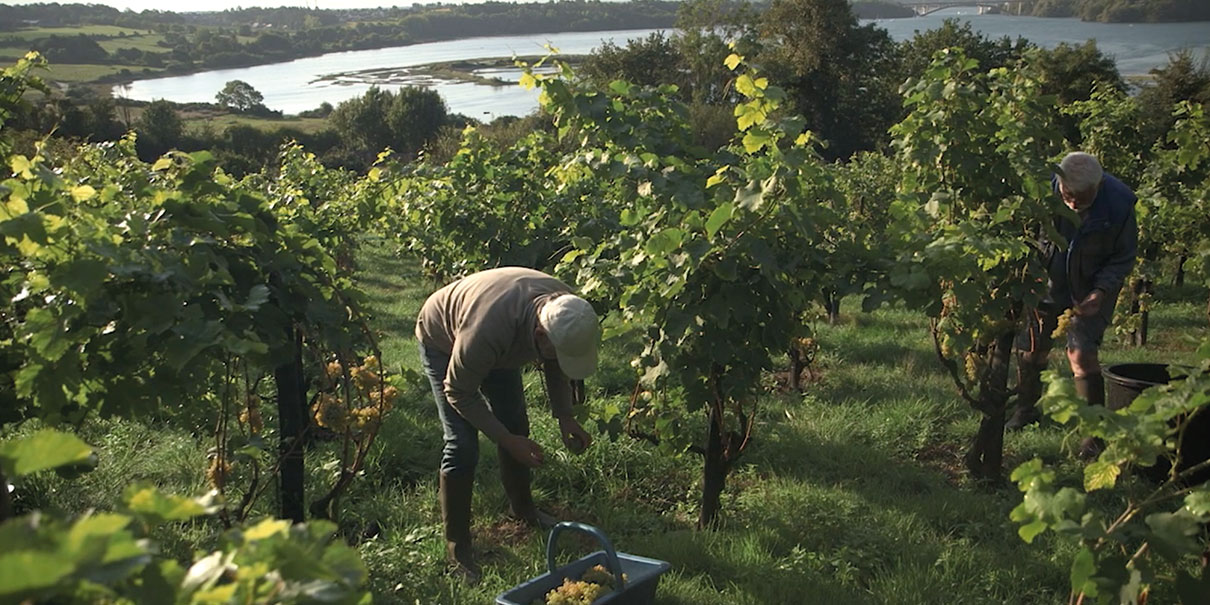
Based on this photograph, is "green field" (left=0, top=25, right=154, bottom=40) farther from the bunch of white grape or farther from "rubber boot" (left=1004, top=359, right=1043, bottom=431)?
the bunch of white grape

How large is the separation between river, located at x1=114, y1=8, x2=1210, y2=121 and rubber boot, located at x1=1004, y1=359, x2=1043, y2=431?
1113cm

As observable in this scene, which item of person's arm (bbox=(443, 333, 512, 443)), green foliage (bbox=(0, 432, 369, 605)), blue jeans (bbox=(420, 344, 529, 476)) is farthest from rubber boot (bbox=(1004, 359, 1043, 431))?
green foliage (bbox=(0, 432, 369, 605))

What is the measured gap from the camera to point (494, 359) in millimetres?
3795

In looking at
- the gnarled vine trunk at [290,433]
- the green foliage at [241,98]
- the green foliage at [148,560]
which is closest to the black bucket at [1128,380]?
the gnarled vine trunk at [290,433]

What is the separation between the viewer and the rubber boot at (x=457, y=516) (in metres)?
4.19

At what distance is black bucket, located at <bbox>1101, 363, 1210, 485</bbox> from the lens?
473 centimetres

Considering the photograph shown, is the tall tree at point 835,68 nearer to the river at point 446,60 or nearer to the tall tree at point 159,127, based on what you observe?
the river at point 446,60

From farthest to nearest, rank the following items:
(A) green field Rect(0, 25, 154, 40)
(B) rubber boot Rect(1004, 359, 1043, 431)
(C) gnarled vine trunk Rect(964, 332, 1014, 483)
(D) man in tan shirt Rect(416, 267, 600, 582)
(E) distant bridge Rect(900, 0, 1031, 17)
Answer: (E) distant bridge Rect(900, 0, 1031, 17) < (A) green field Rect(0, 25, 154, 40) < (B) rubber boot Rect(1004, 359, 1043, 431) < (C) gnarled vine trunk Rect(964, 332, 1014, 483) < (D) man in tan shirt Rect(416, 267, 600, 582)

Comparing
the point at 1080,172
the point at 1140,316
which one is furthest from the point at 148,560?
the point at 1140,316

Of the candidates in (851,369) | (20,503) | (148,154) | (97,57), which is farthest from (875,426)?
(148,154)

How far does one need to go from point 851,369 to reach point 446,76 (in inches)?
701

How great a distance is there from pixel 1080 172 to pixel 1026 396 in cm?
138

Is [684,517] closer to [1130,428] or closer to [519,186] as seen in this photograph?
[1130,428]

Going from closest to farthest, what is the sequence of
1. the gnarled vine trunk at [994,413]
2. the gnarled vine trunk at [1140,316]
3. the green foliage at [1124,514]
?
the green foliage at [1124,514], the gnarled vine trunk at [994,413], the gnarled vine trunk at [1140,316]
